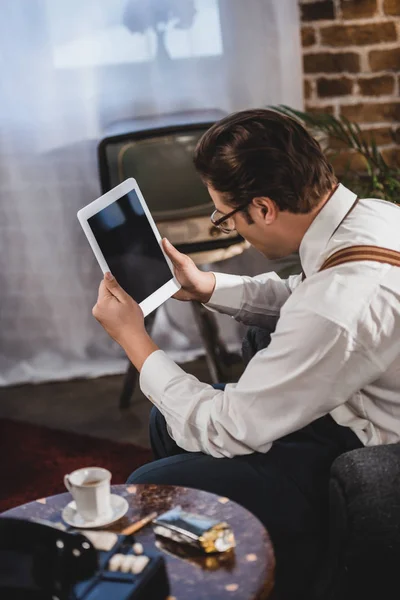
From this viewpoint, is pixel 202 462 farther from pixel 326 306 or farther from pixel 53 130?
pixel 53 130

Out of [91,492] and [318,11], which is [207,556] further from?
[318,11]

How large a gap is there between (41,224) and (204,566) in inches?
90.7

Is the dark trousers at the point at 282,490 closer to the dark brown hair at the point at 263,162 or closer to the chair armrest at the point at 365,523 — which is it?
the chair armrest at the point at 365,523

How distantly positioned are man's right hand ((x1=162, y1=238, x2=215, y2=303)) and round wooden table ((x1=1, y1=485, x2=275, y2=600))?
→ 1.88ft

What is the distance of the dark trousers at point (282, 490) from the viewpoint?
4.69 ft

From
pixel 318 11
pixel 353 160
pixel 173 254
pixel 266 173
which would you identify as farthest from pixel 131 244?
pixel 318 11

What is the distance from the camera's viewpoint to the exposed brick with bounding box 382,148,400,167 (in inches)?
123

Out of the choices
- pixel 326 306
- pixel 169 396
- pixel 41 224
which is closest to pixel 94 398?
pixel 41 224

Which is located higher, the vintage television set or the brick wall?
the brick wall

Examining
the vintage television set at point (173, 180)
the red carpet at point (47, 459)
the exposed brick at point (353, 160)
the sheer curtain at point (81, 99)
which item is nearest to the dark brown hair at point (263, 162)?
the red carpet at point (47, 459)

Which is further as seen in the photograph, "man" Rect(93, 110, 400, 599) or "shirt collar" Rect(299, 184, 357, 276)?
"shirt collar" Rect(299, 184, 357, 276)

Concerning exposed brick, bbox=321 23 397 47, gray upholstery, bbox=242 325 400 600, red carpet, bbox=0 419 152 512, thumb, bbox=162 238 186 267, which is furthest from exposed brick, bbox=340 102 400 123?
gray upholstery, bbox=242 325 400 600

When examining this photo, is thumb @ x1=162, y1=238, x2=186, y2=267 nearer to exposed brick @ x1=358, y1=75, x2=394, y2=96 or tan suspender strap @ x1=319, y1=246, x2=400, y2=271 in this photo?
tan suspender strap @ x1=319, y1=246, x2=400, y2=271

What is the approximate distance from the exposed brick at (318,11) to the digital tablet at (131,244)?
1615 millimetres
